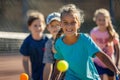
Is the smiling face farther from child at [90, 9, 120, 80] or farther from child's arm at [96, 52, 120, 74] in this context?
child's arm at [96, 52, 120, 74]

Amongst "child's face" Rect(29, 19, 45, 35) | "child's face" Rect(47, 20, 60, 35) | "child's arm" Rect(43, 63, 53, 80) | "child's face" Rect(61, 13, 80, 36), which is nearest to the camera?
"child's face" Rect(61, 13, 80, 36)

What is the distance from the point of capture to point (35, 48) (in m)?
5.29

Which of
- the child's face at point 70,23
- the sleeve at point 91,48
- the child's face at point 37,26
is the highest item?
the child's face at point 70,23

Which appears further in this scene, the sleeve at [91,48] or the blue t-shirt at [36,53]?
the blue t-shirt at [36,53]

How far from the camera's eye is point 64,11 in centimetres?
404

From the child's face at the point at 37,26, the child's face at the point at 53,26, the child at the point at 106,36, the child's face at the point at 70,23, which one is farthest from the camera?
the child at the point at 106,36

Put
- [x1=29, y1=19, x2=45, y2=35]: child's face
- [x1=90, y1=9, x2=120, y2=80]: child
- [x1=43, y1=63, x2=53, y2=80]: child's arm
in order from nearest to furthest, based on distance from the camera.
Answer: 1. [x1=43, y1=63, x2=53, y2=80]: child's arm
2. [x1=29, y1=19, x2=45, y2=35]: child's face
3. [x1=90, y1=9, x2=120, y2=80]: child

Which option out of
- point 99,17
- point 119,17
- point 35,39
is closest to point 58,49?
point 35,39

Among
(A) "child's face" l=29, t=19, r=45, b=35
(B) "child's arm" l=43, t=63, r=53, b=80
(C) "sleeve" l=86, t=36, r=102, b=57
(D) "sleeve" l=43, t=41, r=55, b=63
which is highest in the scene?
(A) "child's face" l=29, t=19, r=45, b=35

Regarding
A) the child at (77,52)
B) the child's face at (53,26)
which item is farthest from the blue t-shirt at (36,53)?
the child at (77,52)

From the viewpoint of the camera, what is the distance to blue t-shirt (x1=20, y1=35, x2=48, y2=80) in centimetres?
529

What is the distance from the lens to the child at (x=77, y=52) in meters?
3.90

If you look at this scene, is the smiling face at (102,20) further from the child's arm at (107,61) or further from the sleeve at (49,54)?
the child's arm at (107,61)

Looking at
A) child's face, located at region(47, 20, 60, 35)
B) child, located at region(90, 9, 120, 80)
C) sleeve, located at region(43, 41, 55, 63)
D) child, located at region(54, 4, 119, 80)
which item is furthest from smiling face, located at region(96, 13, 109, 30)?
child, located at region(54, 4, 119, 80)
